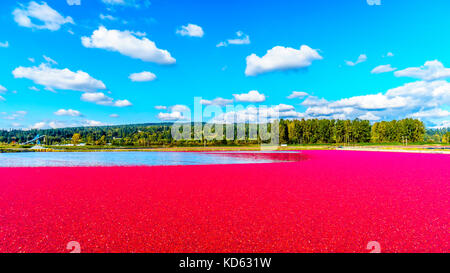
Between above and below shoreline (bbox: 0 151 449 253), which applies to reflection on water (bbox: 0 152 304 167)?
below

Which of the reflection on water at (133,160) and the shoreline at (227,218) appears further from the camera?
the reflection on water at (133,160)

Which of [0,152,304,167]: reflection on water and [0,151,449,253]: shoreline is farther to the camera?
[0,152,304,167]: reflection on water

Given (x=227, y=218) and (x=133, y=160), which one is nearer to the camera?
(x=227, y=218)

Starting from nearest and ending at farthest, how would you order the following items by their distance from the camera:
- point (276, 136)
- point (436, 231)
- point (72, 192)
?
point (436, 231) → point (72, 192) → point (276, 136)

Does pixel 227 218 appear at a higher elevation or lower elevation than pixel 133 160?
higher

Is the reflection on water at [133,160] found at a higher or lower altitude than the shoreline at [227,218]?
lower

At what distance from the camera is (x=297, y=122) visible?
446ft

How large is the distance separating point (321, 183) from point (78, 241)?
13139mm
